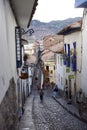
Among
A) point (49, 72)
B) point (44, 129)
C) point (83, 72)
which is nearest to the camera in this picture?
point (44, 129)

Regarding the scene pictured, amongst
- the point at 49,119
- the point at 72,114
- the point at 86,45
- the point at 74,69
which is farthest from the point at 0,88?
the point at 74,69

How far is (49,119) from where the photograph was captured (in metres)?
21.2

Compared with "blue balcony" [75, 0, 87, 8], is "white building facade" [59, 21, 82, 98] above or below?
below

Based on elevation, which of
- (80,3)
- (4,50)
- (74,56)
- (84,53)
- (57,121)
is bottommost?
(57,121)

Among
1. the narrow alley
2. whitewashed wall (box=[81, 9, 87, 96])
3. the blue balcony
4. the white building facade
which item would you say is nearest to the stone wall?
the narrow alley

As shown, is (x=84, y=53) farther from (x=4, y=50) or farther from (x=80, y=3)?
(x=4, y=50)

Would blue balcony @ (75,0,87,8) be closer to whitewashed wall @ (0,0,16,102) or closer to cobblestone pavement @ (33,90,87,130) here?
cobblestone pavement @ (33,90,87,130)

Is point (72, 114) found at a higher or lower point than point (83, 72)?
lower

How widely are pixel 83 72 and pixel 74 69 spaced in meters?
3.49

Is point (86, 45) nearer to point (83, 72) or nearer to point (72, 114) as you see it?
point (83, 72)

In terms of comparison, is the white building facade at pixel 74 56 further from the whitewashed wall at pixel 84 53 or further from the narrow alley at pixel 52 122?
the narrow alley at pixel 52 122

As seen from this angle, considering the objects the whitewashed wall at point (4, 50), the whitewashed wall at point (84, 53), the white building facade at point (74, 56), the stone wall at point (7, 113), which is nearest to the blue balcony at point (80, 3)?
the whitewashed wall at point (84, 53)

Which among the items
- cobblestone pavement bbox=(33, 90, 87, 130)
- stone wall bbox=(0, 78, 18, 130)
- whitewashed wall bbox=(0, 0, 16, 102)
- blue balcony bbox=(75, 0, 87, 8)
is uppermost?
blue balcony bbox=(75, 0, 87, 8)

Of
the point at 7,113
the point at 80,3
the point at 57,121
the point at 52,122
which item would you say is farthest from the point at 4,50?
the point at 80,3
